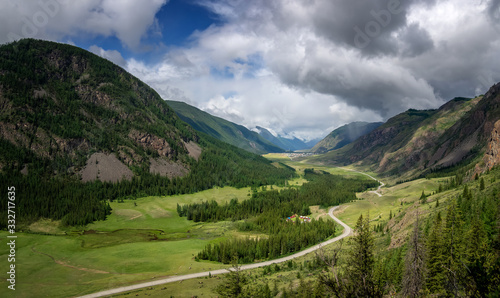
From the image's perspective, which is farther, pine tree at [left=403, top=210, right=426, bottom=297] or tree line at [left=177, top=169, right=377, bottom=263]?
tree line at [left=177, top=169, right=377, bottom=263]

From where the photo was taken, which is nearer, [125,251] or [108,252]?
[108,252]

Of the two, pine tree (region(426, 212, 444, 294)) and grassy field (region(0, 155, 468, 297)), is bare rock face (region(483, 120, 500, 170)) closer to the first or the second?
grassy field (region(0, 155, 468, 297))

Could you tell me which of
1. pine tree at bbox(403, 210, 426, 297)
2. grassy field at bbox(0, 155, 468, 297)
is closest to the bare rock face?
grassy field at bbox(0, 155, 468, 297)

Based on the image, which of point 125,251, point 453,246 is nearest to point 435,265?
Answer: point 453,246

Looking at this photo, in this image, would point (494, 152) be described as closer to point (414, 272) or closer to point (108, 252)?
point (414, 272)

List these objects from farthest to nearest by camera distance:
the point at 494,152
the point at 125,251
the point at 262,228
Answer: the point at 262,228 < the point at 494,152 < the point at 125,251

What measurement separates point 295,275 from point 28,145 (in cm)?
21733

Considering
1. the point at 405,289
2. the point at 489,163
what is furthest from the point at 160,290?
the point at 489,163

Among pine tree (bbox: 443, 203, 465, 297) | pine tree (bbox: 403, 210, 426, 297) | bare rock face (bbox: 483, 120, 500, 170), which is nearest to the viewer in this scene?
pine tree (bbox: 403, 210, 426, 297)

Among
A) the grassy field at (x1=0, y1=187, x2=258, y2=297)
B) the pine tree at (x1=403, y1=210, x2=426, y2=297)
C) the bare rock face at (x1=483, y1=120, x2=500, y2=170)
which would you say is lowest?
the grassy field at (x1=0, y1=187, x2=258, y2=297)

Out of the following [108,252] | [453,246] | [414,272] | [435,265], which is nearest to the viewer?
[414,272]

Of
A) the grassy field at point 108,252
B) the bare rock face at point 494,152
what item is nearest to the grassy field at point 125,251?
the grassy field at point 108,252

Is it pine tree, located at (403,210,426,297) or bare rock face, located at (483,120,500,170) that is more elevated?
bare rock face, located at (483,120,500,170)

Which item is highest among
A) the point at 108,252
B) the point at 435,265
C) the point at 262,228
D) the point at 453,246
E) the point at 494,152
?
the point at 494,152
